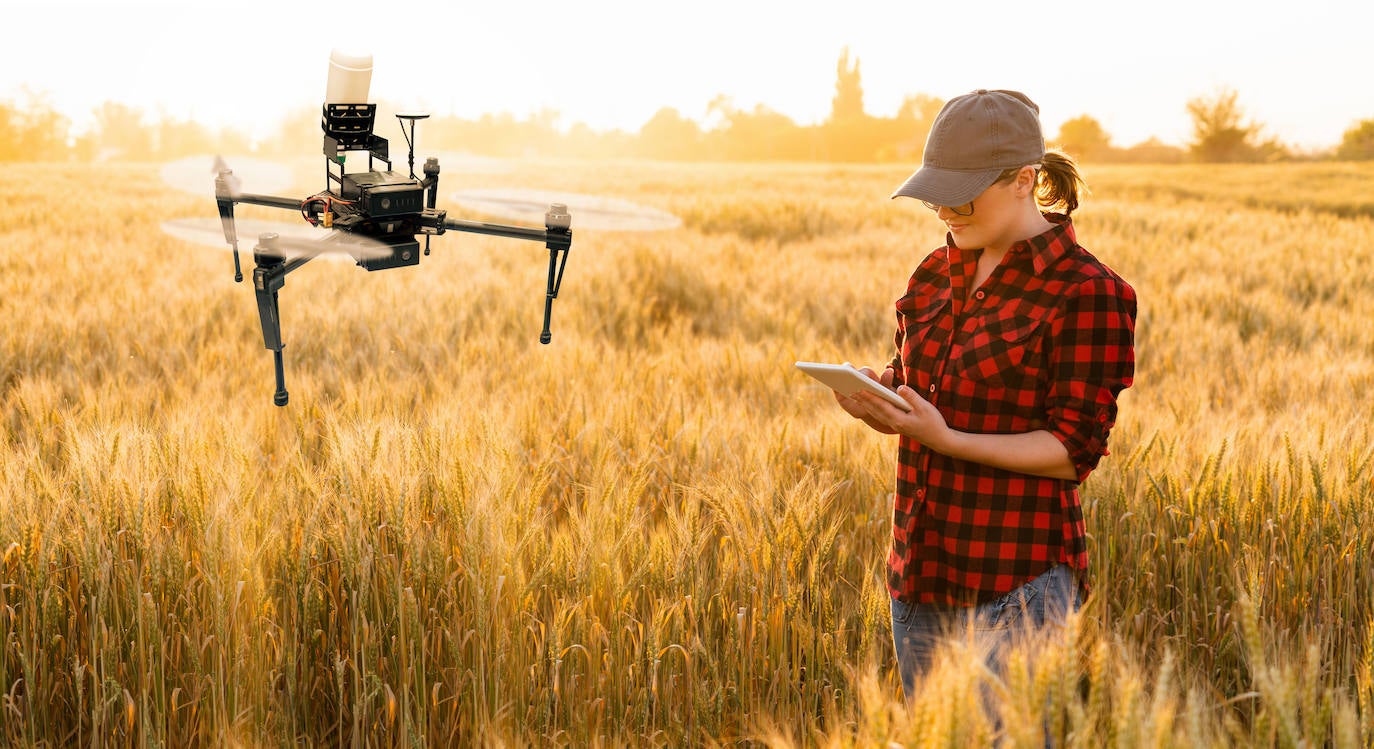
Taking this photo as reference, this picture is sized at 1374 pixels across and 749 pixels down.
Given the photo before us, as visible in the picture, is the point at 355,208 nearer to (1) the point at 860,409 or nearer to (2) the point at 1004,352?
(1) the point at 860,409

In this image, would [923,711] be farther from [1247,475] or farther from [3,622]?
[1247,475]

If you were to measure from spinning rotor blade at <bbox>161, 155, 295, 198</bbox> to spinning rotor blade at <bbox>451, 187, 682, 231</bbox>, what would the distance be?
50 centimetres

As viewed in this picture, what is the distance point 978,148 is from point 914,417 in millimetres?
461

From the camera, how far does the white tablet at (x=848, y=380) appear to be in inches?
56.1

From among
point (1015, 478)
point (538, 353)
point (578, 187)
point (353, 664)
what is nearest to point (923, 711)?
point (1015, 478)

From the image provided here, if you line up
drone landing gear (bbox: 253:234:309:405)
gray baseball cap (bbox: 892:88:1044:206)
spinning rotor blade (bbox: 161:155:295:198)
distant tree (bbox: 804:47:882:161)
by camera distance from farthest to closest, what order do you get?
distant tree (bbox: 804:47:882:161) → spinning rotor blade (bbox: 161:155:295:198) → drone landing gear (bbox: 253:234:309:405) → gray baseball cap (bbox: 892:88:1044:206)

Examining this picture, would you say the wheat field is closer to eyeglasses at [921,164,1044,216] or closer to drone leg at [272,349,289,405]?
drone leg at [272,349,289,405]

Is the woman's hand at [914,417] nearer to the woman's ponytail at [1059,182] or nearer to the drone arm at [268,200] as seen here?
the woman's ponytail at [1059,182]

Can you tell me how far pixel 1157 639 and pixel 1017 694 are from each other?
1548 mm

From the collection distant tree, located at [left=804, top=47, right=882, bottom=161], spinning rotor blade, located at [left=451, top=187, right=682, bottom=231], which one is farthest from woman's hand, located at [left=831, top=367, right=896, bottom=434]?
distant tree, located at [left=804, top=47, right=882, bottom=161]

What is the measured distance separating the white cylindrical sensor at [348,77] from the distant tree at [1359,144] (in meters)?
51.8

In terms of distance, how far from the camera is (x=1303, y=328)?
6.06m

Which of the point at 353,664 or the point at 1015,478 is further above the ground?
the point at 1015,478

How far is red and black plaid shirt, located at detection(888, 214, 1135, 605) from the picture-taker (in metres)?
1.51
